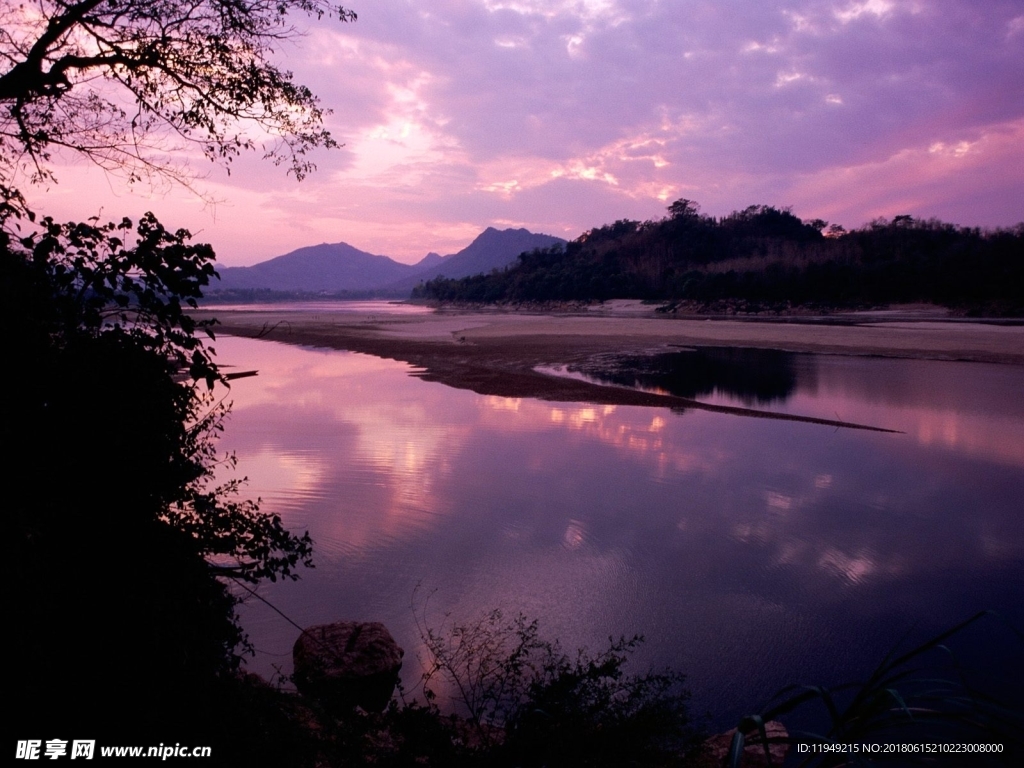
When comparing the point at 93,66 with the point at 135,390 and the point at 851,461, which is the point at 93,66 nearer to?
the point at 135,390

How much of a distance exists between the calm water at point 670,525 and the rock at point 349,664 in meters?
0.52

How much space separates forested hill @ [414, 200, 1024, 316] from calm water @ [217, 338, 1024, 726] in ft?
186

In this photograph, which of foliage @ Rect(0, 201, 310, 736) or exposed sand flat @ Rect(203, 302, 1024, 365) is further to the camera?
exposed sand flat @ Rect(203, 302, 1024, 365)

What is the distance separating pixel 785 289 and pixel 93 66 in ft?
259

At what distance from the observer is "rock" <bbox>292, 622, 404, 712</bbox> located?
5.02m

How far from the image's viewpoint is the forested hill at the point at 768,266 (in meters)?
66.4

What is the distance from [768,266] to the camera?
3474 inches

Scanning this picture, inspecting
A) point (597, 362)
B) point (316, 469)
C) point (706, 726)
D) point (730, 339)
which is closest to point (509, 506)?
point (316, 469)

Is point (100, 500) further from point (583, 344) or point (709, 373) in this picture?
point (583, 344)

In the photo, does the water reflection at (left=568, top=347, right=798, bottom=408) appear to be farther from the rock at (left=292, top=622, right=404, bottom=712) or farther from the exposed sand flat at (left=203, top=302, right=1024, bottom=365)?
the rock at (left=292, top=622, right=404, bottom=712)

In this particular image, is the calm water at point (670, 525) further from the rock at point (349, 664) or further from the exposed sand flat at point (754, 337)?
the exposed sand flat at point (754, 337)

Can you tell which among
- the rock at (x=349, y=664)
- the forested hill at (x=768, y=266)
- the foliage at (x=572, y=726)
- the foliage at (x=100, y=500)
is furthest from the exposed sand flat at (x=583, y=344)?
the forested hill at (x=768, y=266)

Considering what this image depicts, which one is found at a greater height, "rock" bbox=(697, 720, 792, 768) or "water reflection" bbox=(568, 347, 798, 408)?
"water reflection" bbox=(568, 347, 798, 408)

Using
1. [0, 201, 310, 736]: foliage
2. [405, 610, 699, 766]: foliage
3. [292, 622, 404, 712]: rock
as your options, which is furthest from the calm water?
[0, 201, 310, 736]: foliage
